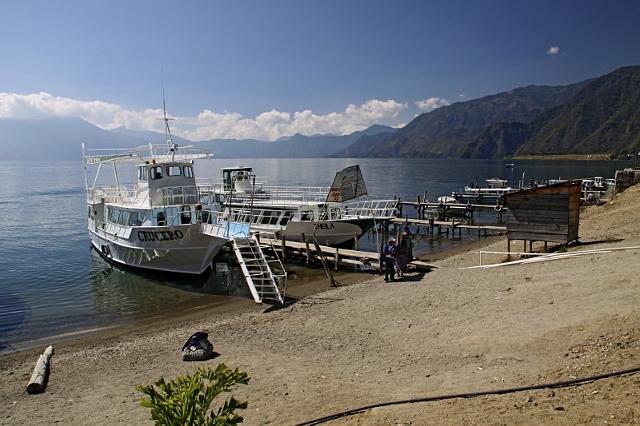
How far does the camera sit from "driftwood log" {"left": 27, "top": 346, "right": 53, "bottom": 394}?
38.9 ft

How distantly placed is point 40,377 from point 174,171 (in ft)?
56.3

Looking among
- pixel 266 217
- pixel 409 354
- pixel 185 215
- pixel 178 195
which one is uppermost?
pixel 178 195

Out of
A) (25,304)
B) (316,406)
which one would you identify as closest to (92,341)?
(25,304)

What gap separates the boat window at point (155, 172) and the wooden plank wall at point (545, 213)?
19540 millimetres

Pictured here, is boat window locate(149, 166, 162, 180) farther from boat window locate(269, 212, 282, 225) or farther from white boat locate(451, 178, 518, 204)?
white boat locate(451, 178, 518, 204)

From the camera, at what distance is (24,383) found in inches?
500

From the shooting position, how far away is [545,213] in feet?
63.3

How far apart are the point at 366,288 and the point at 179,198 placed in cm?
1340

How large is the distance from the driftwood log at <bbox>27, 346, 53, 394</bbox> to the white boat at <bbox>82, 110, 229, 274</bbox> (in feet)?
36.6

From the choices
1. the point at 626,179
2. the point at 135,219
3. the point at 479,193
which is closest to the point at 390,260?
the point at 135,219

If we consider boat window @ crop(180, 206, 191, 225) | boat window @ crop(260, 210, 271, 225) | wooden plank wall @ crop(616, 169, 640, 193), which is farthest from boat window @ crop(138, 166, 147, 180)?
wooden plank wall @ crop(616, 169, 640, 193)

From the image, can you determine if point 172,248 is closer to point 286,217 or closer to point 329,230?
point 286,217

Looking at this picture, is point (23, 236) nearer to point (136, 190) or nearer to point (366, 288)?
point (136, 190)

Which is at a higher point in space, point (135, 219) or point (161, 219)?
point (161, 219)
